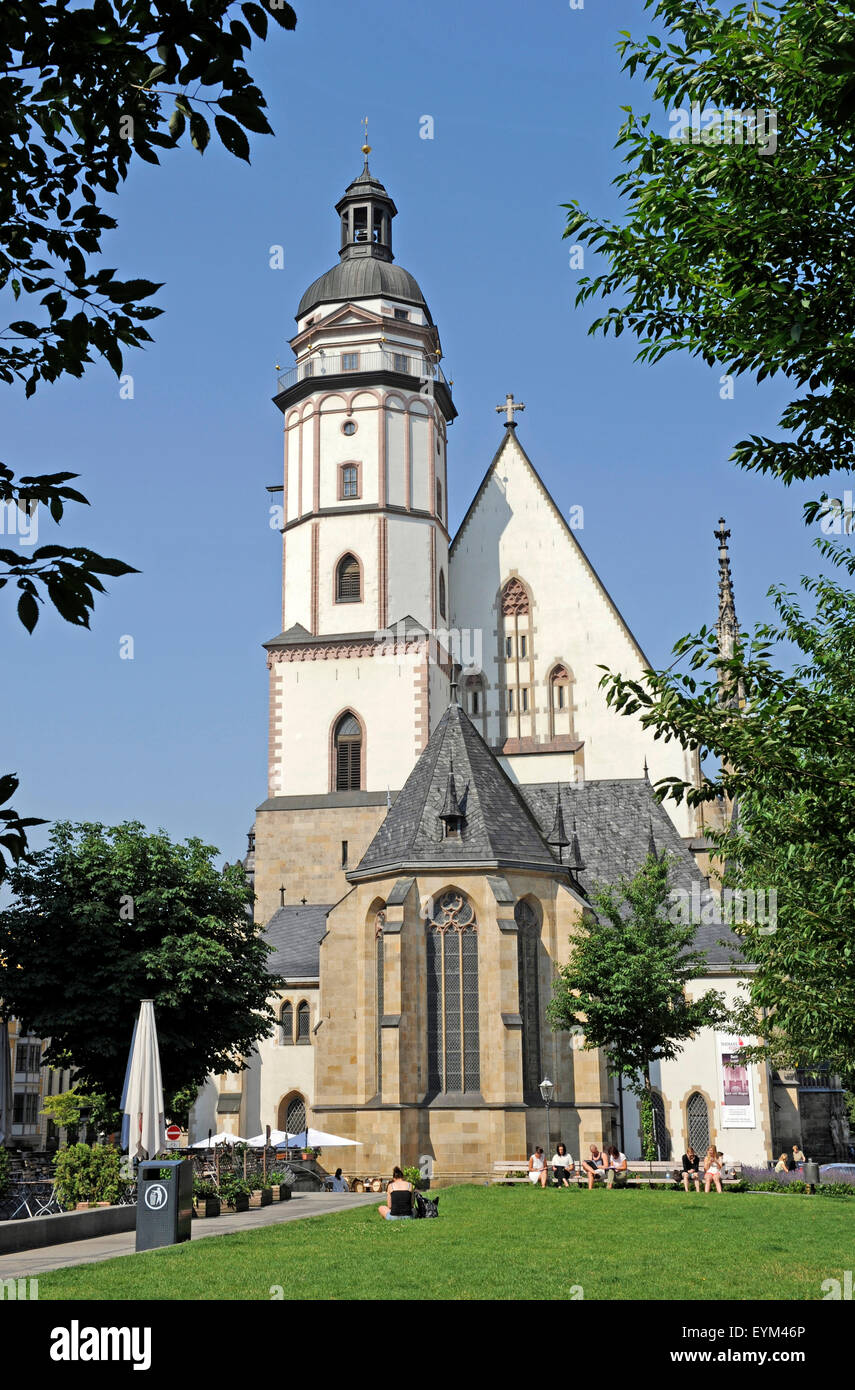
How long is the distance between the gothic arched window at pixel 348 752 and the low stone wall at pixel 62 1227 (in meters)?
31.9

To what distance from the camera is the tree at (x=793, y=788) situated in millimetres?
11711

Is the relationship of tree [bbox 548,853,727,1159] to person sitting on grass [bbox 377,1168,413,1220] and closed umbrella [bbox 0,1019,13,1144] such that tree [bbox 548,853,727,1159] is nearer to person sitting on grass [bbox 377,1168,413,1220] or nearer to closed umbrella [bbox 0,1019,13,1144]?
person sitting on grass [bbox 377,1168,413,1220]

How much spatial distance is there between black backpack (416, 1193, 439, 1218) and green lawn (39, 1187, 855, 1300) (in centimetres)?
36

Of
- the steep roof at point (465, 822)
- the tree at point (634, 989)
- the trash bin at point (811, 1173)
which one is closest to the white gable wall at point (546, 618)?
the steep roof at point (465, 822)

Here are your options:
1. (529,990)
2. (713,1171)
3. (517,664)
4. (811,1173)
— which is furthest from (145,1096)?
(517,664)

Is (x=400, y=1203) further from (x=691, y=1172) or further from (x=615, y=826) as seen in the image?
(x=615, y=826)

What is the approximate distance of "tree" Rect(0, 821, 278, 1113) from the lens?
107 ft

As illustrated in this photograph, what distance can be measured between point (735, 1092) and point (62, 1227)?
32.1 metres

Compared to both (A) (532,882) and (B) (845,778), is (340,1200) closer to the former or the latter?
(A) (532,882)

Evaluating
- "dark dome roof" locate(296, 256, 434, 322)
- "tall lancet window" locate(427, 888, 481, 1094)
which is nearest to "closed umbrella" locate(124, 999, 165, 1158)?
"tall lancet window" locate(427, 888, 481, 1094)

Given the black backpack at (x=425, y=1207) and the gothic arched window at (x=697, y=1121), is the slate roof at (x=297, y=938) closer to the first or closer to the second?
the gothic arched window at (x=697, y=1121)

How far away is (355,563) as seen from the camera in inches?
2210
